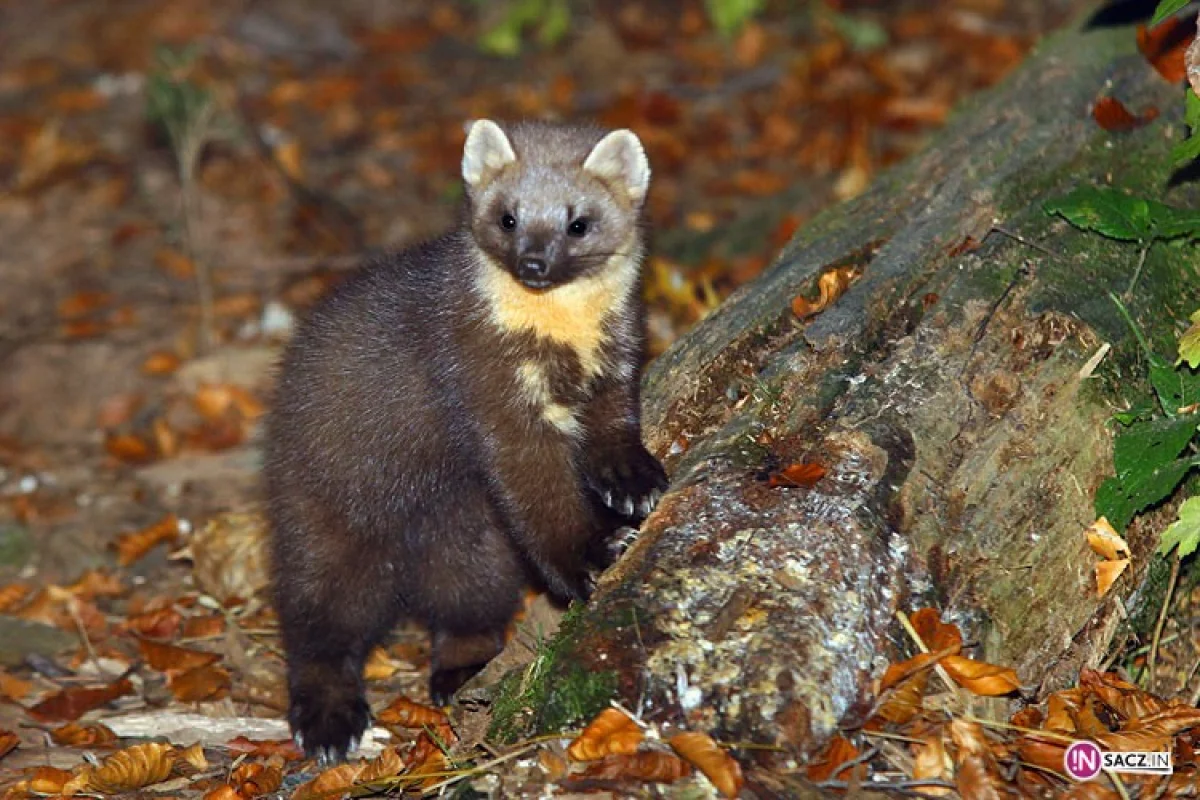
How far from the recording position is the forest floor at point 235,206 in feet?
21.1

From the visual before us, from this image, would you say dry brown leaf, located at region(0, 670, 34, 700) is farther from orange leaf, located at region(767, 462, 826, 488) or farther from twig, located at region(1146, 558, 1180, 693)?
twig, located at region(1146, 558, 1180, 693)

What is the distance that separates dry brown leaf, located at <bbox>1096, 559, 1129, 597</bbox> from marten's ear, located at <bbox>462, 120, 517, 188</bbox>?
250cm

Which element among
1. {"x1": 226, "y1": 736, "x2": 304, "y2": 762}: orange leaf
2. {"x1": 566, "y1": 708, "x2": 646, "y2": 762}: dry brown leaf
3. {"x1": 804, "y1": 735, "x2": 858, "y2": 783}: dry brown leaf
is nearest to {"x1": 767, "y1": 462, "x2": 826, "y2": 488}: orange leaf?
{"x1": 804, "y1": 735, "x2": 858, "y2": 783}: dry brown leaf

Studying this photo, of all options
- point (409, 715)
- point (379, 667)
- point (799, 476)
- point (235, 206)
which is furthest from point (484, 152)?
point (235, 206)

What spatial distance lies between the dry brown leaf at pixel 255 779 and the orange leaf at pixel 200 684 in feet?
2.84

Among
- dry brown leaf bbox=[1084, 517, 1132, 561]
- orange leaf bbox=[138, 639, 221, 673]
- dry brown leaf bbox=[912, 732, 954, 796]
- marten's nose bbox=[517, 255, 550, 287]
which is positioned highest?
marten's nose bbox=[517, 255, 550, 287]

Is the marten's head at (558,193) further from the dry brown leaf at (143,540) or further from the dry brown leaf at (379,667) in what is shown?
the dry brown leaf at (143,540)

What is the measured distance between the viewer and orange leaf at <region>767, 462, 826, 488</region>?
176 inches

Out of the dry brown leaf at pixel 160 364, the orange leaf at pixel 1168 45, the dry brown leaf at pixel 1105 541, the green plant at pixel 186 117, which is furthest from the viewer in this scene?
the dry brown leaf at pixel 160 364

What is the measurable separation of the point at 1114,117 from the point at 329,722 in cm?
391

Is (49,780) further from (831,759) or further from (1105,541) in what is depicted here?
(1105,541)

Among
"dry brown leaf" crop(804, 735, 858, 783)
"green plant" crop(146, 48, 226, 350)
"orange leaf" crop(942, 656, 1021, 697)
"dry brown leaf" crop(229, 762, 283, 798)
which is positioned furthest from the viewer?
"green plant" crop(146, 48, 226, 350)

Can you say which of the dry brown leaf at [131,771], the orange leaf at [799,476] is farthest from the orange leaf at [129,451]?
the orange leaf at [799,476]

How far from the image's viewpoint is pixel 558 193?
17.4 ft
